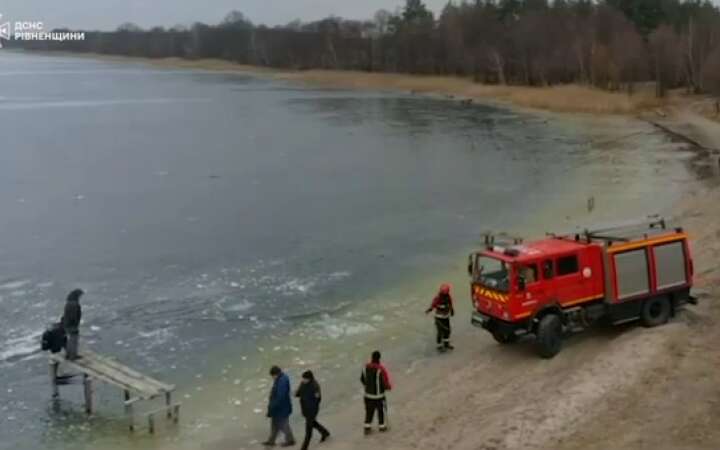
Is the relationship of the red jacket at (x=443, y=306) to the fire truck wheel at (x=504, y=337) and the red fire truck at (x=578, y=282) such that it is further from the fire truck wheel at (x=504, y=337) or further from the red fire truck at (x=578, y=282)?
the fire truck wheel at (x=504, y=337)

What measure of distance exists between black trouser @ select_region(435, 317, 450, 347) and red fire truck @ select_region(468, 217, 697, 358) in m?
1.24

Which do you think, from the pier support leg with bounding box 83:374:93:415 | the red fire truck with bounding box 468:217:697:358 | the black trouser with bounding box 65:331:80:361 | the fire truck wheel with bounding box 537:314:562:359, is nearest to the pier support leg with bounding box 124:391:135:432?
the pier support leg with bounding box 83:374:93:415

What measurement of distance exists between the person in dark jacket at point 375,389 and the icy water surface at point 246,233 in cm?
224

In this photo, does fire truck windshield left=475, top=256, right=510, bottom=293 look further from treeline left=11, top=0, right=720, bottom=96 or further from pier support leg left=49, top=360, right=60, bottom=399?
treeline left=11, top=0, right=720, bottom=96

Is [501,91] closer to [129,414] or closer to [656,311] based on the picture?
[656,311]

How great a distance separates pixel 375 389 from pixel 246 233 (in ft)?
68.2

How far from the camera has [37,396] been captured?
1919cm

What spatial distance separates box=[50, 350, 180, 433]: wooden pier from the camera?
1730cm

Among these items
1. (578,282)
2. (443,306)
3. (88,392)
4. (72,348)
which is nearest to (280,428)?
(88,392)

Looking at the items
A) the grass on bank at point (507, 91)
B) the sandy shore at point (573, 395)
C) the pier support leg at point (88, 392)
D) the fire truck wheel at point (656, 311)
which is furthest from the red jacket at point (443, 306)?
the grass on bank at point (507, 91)

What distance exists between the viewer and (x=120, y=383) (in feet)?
57.7

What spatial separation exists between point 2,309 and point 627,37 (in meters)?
96.4

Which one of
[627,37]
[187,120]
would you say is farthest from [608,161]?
[627,37]

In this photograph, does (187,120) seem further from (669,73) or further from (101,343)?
(101,343)
